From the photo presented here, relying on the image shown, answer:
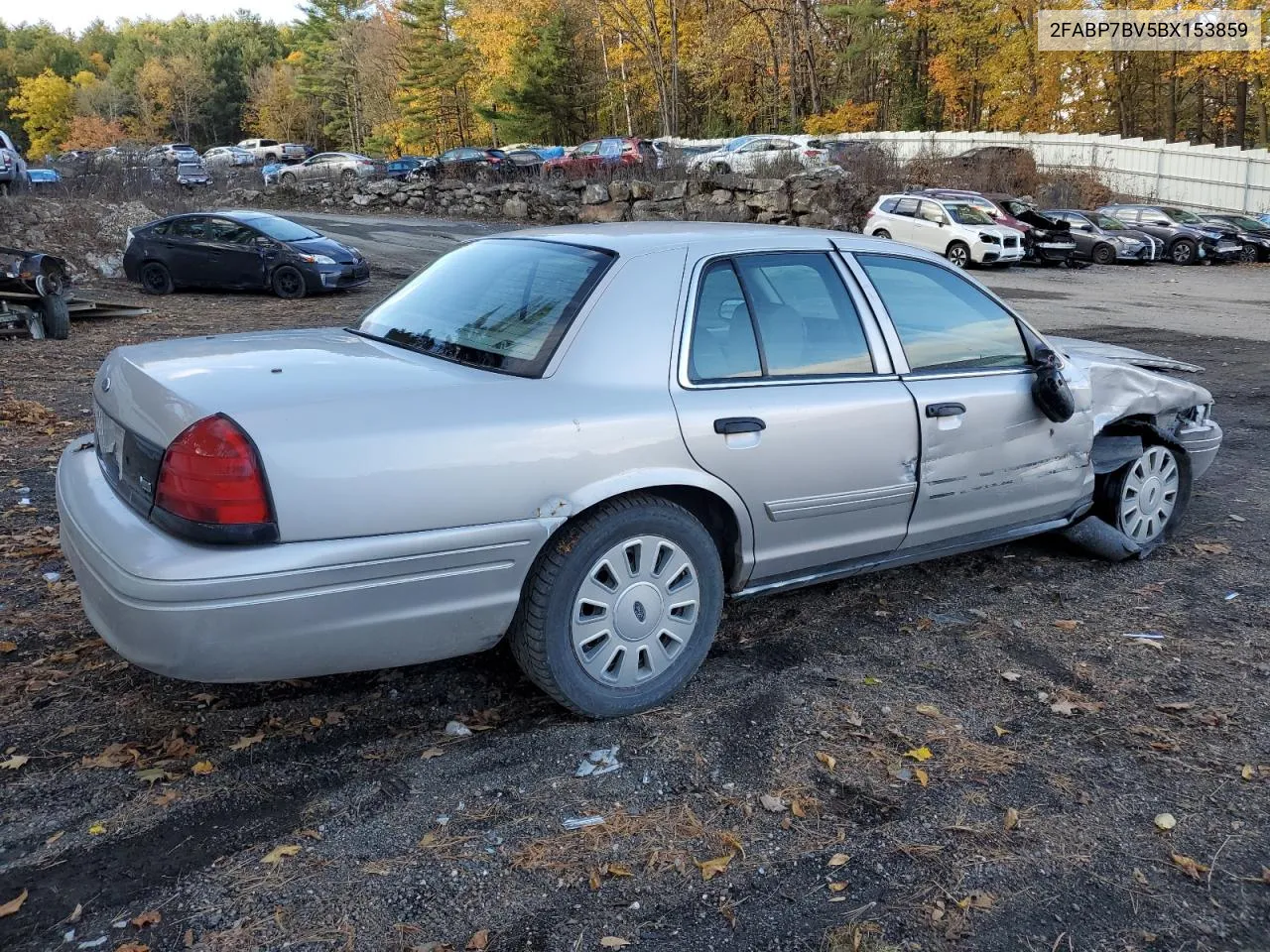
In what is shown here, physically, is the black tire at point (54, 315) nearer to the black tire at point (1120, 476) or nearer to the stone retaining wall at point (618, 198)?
the black tire at point (1120, 476)

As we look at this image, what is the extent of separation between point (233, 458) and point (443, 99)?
2551 inches

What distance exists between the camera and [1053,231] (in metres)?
25.2

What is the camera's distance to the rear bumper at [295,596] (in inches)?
106

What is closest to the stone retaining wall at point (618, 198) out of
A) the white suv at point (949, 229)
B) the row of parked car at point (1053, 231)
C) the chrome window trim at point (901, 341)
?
the white suv at point (949, 229)

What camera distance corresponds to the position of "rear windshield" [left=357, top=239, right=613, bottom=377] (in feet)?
11.0

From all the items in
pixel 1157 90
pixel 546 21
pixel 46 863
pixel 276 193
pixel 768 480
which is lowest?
pixel 46 863

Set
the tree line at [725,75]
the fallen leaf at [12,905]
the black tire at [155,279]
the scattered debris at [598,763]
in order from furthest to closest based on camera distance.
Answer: the tree line at [725,75], the black tire at [155,279], the scattered debris at [598,763], the fallen leaf at [12,905]

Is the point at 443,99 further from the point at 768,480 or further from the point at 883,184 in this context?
A: the point at 768,480

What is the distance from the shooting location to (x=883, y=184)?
102 ft

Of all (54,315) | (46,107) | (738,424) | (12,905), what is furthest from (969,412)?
(46,107)

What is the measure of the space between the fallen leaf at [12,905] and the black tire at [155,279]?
51.7ft

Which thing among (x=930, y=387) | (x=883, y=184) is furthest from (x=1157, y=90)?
(x=930, y=387)

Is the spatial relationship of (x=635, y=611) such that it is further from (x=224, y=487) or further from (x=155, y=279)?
(x=155, y=279)

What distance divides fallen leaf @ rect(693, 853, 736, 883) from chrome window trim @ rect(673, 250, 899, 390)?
1.47m
